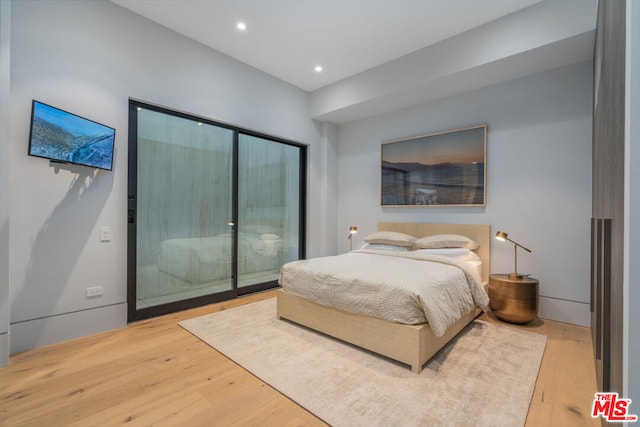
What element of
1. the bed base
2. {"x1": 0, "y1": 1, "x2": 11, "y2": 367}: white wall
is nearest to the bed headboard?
the bed base

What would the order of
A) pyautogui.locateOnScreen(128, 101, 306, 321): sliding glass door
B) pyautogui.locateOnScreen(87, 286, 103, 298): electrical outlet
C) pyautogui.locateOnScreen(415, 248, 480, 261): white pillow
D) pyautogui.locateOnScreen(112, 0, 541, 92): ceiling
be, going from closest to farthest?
pyautogui.locateOnScreen(87, 286, 103, 298): electrical outlet < pyautogui.locateOnScreen(112, 0, 541, 92): ceiling < pyautogui.locateOnScreen(128, 101, 306, 321): sliding glass door < pyautogui.locateOnScreen(415, 248, 480, 261): white pillow

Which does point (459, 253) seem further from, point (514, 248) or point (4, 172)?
point (4, 172)

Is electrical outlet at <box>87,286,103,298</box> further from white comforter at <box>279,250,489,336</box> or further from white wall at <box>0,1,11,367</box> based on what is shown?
white comforter at <box>279,250,489,336</box>

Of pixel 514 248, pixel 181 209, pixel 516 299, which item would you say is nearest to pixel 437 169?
pixel 514 248

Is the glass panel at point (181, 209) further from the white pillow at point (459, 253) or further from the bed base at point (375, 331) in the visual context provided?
the white pillow at point (459, 253)

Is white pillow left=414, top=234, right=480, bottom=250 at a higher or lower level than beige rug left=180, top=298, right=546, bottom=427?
higher

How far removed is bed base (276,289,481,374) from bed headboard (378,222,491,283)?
2.90ft

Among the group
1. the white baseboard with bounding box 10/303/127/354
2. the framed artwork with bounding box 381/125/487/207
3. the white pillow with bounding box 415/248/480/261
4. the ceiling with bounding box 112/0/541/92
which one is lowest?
the white baseboard with bounding box 10/303/127/354

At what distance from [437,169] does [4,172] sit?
171 inches

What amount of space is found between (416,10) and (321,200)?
115 inches

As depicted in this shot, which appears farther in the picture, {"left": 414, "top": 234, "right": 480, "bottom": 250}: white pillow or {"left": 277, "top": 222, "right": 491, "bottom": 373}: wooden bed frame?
{"left": 414, "top": 234, "right": 480, "bottom": 250}: white pillow

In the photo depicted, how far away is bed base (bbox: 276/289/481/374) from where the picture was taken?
2.02m

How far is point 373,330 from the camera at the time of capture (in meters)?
2.24

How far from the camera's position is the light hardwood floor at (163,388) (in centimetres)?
158
